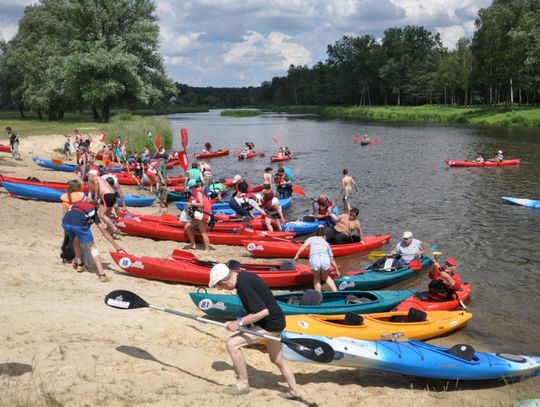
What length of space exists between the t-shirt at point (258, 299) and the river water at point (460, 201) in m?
4.55

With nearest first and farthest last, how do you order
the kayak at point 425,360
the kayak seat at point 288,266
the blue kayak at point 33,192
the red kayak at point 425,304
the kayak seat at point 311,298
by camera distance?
the kayak at point 425,360, the kayak seat at point 311,298, the red kayak at point 425,304, the kayak seat at point 288,266, the blue kayak at point 33,192

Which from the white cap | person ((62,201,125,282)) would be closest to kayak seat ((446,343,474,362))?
the white cap

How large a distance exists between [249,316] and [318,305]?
3.26 m

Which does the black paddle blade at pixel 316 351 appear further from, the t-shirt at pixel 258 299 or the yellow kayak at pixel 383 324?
the yellow kayak at pixel 383 324

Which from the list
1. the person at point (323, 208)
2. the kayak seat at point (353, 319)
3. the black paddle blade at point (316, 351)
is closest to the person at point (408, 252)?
the person at point (323, 208)

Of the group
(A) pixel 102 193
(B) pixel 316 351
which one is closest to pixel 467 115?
(A) pixel 102 193

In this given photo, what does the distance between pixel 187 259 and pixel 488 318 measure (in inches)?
234

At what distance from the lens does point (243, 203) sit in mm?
15242

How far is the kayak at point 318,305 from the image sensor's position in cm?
875

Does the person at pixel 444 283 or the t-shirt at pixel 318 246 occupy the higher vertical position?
the t-shirt at pixel 318 246

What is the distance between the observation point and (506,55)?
54562 mm

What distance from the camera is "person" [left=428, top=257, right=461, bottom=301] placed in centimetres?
992

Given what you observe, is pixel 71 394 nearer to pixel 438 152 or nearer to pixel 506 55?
pixel 438 152

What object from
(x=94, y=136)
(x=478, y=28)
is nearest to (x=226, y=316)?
(x=94, y=136)
